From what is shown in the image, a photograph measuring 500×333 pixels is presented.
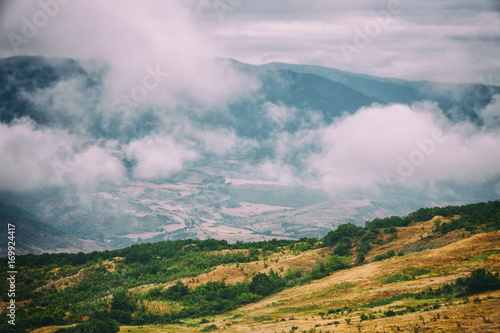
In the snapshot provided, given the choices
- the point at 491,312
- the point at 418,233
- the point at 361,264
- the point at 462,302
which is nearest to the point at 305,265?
the point at 361,264

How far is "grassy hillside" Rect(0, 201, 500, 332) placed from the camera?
43.1 meters

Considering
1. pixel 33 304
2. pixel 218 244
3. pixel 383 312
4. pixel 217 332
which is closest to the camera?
pixel 383 312

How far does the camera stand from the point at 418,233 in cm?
7994

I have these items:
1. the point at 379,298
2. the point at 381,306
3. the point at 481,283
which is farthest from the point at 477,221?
the point at 381,306

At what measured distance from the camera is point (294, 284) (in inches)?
2862

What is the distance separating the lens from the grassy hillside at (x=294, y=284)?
1695 inches

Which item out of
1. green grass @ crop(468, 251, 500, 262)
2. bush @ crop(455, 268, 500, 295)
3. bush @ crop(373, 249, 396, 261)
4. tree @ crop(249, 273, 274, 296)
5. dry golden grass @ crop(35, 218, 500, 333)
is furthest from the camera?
bush @ crop(373, 249, 396, 261)

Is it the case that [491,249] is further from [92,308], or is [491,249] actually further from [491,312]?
[92,308]

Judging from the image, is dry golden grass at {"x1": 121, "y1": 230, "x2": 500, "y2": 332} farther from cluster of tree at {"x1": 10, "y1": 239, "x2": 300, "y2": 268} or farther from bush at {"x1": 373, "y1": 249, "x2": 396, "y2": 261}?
cluster of tree at {"x1": 10, "y1": 239, "x2": 300, "y2": 268}

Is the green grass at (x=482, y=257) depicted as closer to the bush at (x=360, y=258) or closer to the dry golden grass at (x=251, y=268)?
the bush at (x=360, y=258)

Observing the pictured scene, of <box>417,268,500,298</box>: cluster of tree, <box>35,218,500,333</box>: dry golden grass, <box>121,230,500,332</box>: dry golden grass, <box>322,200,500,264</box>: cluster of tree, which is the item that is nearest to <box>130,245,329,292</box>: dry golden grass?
<box>35,218,500,333</box>: dry golden grass

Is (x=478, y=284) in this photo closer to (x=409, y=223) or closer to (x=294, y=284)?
(x=294, y=284)

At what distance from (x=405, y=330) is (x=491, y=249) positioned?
96.6 feet

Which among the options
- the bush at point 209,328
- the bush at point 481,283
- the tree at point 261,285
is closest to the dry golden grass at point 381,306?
the bush at point 209,328
